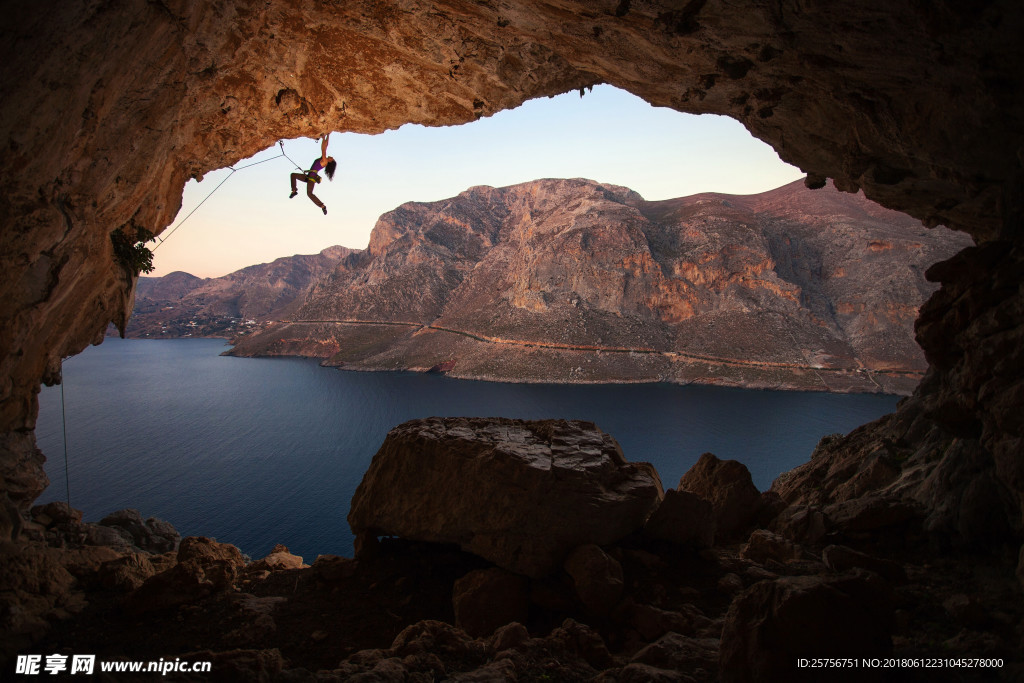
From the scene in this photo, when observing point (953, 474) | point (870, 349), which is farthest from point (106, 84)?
point (870, 349)

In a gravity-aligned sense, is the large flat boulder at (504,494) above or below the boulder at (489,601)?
above

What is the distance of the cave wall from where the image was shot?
511 centimetres

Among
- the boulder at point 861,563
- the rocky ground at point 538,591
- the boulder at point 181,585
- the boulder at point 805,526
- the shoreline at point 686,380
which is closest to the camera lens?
the rocky ground at point 538,591

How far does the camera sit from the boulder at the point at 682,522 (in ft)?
21.1

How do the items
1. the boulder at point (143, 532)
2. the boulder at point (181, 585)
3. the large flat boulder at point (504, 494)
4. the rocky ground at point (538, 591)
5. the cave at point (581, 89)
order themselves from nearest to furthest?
the rocky ground at point (538, 591) < the cave at point (581, 89) < the boulder at point (181, 585) < the large flat boulder at point (504, 494) < the boulder at point (143, 532)

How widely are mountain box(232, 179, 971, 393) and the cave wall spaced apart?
40.7m

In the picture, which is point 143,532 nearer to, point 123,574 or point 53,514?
point 53,514

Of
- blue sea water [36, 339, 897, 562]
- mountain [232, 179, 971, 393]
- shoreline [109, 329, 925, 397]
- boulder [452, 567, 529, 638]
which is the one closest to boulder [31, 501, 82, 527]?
blue sea water [36, 339, 897, 562]

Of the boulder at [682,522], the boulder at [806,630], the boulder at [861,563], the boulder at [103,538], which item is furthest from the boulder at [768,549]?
the boulder at [103,538]

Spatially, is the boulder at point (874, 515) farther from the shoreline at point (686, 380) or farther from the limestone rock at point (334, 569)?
the shoreline at point (686, 380)

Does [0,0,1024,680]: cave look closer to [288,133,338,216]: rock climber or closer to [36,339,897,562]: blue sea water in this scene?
[288,133,338,216]: rock climber

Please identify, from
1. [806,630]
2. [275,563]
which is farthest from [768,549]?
[275,563]

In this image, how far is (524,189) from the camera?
348ft

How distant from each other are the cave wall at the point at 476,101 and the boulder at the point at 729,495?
311 cm
